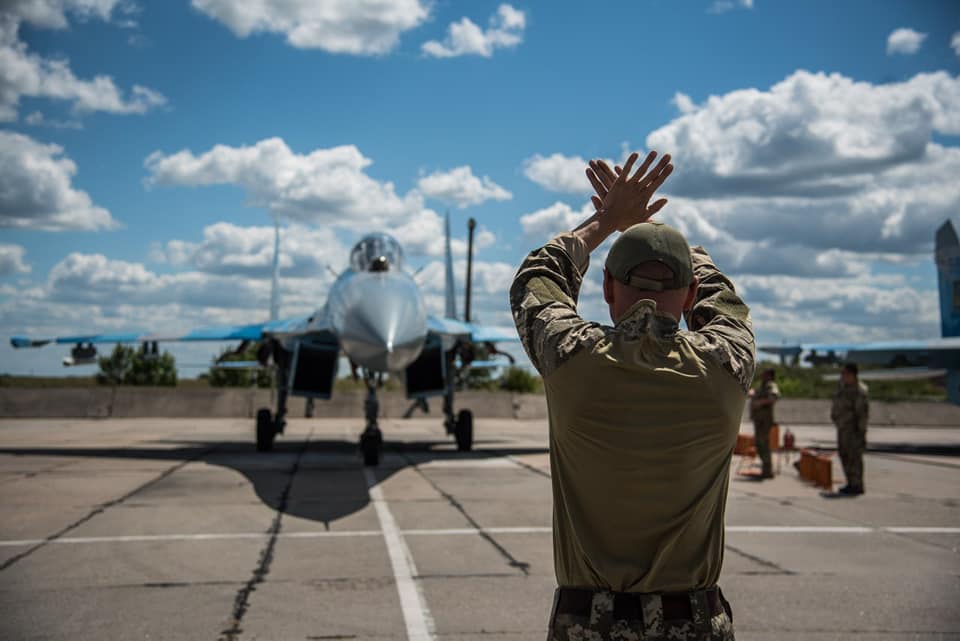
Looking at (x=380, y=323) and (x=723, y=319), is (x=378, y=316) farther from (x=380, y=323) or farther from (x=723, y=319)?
(x=723, y=319)

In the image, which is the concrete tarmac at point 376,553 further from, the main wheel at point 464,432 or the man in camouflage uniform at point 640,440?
the main wheel at point 464,432

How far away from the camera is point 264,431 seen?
55.9 ft

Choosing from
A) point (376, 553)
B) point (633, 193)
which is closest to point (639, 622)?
point (633, 193)

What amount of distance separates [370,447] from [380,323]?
2498 mm

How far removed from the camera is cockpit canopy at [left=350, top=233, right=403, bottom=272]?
14.2 meters

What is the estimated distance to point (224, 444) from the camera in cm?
1941

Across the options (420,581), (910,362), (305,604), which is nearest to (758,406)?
(420,581)

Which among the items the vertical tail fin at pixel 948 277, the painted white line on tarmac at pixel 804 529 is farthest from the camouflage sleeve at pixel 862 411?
the vertical tail fin at pixel 948 277

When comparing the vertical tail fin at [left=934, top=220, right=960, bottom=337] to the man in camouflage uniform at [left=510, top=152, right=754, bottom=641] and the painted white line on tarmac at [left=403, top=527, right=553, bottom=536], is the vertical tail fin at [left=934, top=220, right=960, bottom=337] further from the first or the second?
the man in camouflage uniform at [left=510, top=152, right=754, bottom=641]

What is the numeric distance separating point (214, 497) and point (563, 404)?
29.8ft

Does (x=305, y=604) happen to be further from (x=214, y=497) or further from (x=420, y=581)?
(x=214, y=497)

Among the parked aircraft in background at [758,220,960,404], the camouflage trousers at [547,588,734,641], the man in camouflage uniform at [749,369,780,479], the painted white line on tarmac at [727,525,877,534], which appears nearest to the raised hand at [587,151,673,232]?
the camouflage trousers at [547,588,734,641]

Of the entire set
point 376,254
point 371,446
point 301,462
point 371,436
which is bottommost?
point 301,462

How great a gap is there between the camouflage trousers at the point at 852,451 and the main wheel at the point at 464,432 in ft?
25.6
